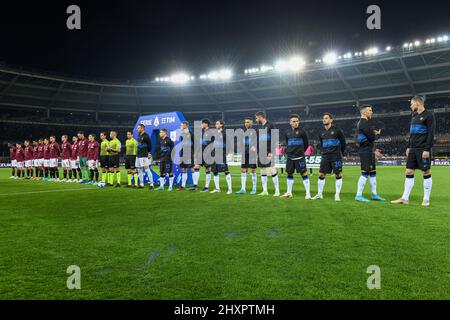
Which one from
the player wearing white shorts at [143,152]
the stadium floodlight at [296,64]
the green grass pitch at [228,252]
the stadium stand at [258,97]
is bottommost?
the green grass pitch at [228,252]

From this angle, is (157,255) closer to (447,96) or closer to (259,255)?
(259,255)

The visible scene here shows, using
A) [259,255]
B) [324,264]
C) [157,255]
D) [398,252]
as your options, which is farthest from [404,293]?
[157,255]

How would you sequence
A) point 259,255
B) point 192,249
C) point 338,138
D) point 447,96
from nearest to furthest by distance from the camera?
1. point 259,255
2. point 192,249
3. point 338,138
4. point 447,96

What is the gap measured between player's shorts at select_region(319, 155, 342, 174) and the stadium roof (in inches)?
1341

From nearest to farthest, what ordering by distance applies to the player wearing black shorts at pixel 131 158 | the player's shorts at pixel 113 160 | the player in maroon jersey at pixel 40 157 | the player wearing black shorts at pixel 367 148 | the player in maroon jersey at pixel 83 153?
the player wearing black shorts at pixel 367 148, the player wearing black shorts at pixel 131 158, the player's shorts at pixel 113 160, the player in maroon jersey at pixel 83 153, the player in maroon jersey at pixel 40 157

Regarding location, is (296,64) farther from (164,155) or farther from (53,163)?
(164,155)

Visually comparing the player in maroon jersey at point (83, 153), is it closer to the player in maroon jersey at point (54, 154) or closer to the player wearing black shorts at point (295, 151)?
the player in maroon jersey at point (54, 154)

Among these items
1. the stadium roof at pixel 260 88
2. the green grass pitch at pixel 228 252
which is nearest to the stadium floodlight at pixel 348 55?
the stadium roof at pixel 260 88

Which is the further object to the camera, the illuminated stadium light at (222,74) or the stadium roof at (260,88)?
the illuminated stadium light at (222,74)

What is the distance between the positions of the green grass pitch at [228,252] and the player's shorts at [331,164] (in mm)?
1527

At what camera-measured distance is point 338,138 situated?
8359 millimetres

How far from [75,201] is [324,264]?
7100 millimetres

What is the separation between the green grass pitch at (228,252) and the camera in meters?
2.80
